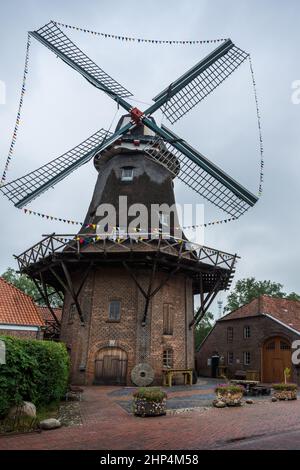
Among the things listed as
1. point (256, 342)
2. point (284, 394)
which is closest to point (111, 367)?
point (284, 394)

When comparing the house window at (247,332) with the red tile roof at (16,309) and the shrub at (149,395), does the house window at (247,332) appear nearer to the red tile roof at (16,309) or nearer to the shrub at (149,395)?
the red tile roof at (16,309)

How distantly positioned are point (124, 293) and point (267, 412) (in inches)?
356

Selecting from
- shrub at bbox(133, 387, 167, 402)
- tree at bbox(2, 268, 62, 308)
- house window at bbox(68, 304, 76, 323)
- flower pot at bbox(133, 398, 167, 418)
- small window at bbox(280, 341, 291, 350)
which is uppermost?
tree at bbox(2, 268, 62, 308)

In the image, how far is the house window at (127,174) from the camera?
70.1 ft

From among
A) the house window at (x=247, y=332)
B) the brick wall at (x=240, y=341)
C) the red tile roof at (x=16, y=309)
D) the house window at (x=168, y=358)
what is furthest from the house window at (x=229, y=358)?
the red tile roof at (x=16, y=309)

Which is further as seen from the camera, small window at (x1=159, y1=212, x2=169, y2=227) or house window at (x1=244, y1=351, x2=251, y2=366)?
house window at (x1=244, y1=351, x2=251, y2=366)

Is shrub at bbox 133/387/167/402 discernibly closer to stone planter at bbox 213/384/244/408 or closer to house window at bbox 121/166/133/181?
stone planter at bbox 213/384/244/408

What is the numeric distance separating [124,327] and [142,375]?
2.30 metres

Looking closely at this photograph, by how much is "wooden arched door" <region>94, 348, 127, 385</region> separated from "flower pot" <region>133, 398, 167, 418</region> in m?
7.30

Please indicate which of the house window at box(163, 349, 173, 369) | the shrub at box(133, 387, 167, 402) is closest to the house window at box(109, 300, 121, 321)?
the house window at box(163, 349, 173, 369)

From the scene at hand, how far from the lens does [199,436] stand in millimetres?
7930

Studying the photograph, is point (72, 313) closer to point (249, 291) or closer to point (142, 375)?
point (142, 375)

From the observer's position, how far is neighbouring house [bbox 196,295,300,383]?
77.4ft
